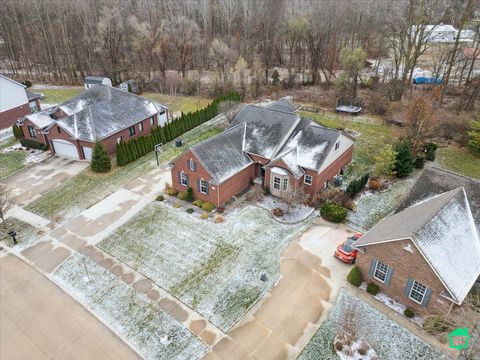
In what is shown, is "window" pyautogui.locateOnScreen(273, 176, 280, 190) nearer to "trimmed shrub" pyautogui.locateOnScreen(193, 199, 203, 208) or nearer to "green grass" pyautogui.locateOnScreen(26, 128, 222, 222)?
"trimmed shrub" pyautogui.locateOnScreen(193, 199, 203, 208)

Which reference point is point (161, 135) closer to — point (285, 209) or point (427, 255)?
point (285, 209)

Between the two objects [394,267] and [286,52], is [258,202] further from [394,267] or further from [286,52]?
[286,52]

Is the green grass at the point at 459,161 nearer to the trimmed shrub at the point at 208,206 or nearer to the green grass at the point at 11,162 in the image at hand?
the trimmed shrub at the point at 208,206

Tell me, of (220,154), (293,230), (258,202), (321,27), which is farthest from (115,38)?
(293,230)

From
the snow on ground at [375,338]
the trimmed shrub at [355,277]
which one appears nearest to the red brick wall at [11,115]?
the trimmed shrub at [355,277]

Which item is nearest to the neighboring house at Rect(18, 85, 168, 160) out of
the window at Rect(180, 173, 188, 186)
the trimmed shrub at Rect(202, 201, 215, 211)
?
the window at Rect(180, 173, 188, 186)
